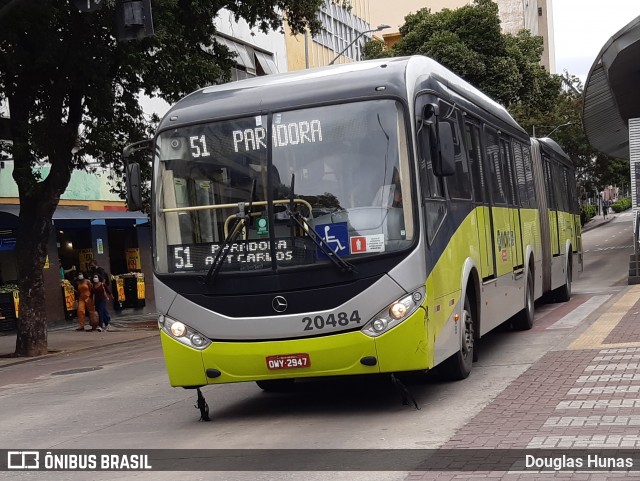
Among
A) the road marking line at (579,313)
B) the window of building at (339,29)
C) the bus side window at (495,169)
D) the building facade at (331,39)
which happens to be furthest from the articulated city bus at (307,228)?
the window of building at (339,29)

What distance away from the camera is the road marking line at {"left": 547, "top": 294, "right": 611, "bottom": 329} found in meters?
16.7

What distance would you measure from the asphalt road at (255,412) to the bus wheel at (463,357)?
0.11m

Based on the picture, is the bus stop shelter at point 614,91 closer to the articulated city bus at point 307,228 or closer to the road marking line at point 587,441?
the articulated city bus at point 307,228

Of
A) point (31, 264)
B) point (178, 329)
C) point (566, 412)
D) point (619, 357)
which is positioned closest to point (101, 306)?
point (31, 264)

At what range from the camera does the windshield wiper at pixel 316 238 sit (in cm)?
928

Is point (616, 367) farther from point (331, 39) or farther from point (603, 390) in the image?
point (331, 39)

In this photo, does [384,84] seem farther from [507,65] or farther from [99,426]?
[507,65]

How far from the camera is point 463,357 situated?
1110cm

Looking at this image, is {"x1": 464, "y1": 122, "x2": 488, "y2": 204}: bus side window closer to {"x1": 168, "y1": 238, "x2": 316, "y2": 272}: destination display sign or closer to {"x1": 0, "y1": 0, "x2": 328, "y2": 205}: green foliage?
{"x1": 168, "y1": 238, "x2": 316, "y2": 272}: destination display sign

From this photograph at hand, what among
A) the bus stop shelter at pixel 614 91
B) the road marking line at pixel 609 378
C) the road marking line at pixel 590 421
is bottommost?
the road marking line at pixel 609 378

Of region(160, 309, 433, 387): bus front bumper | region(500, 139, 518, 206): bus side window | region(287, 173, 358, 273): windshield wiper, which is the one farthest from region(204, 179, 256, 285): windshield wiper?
region(500, 139, 518, 206): bus side window

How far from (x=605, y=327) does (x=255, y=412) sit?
7.09m

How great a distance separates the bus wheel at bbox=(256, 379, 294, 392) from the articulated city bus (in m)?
1.61

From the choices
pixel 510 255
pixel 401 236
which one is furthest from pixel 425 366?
pixel 510 255
